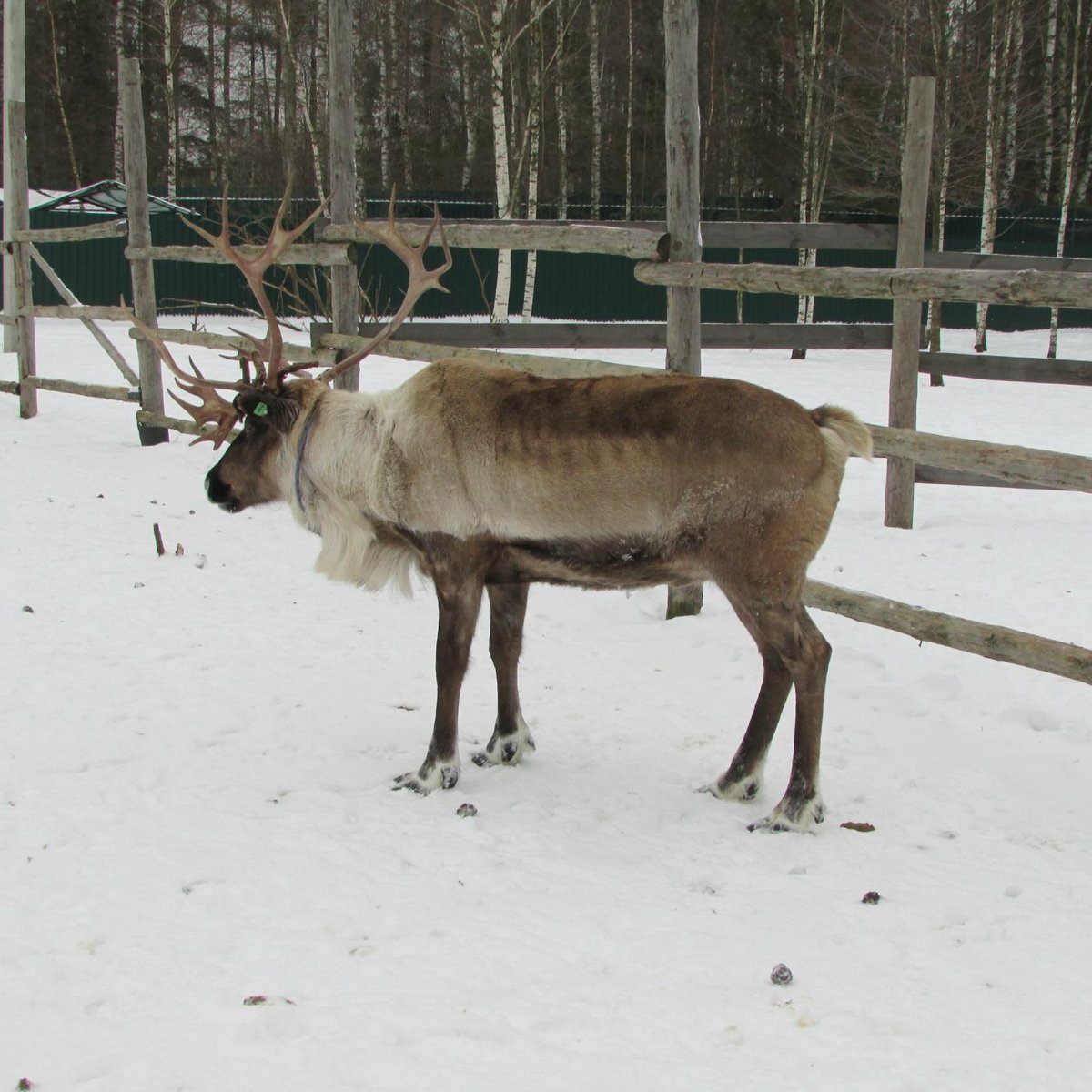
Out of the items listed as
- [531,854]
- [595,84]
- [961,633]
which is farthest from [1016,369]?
[595,84]

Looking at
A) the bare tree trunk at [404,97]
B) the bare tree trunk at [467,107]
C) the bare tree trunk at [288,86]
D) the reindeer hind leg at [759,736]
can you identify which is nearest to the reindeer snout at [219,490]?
the reindeer hind leg at [759,736]

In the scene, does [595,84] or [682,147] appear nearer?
[682,147]

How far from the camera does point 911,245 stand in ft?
21.5

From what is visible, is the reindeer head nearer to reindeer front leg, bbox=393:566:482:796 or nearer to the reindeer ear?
the reindeer ear

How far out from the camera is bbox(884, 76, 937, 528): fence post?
6.49 metres

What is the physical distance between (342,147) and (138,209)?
2688 mm

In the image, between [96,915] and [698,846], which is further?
[698,846]

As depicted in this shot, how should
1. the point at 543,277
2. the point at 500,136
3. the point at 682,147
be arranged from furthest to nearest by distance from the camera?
the point at 543,277
the point at 500,136
the point at 682,147

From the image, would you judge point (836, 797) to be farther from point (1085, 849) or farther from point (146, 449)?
point (146, 449)

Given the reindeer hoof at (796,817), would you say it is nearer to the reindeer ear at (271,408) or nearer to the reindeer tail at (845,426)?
the reindeer tail at (845,426)

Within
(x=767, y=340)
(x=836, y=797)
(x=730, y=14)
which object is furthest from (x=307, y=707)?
(x=730, y=14)

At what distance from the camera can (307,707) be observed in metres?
4.45

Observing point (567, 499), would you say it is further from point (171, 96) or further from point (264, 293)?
point (171, 96)

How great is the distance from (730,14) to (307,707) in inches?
842
